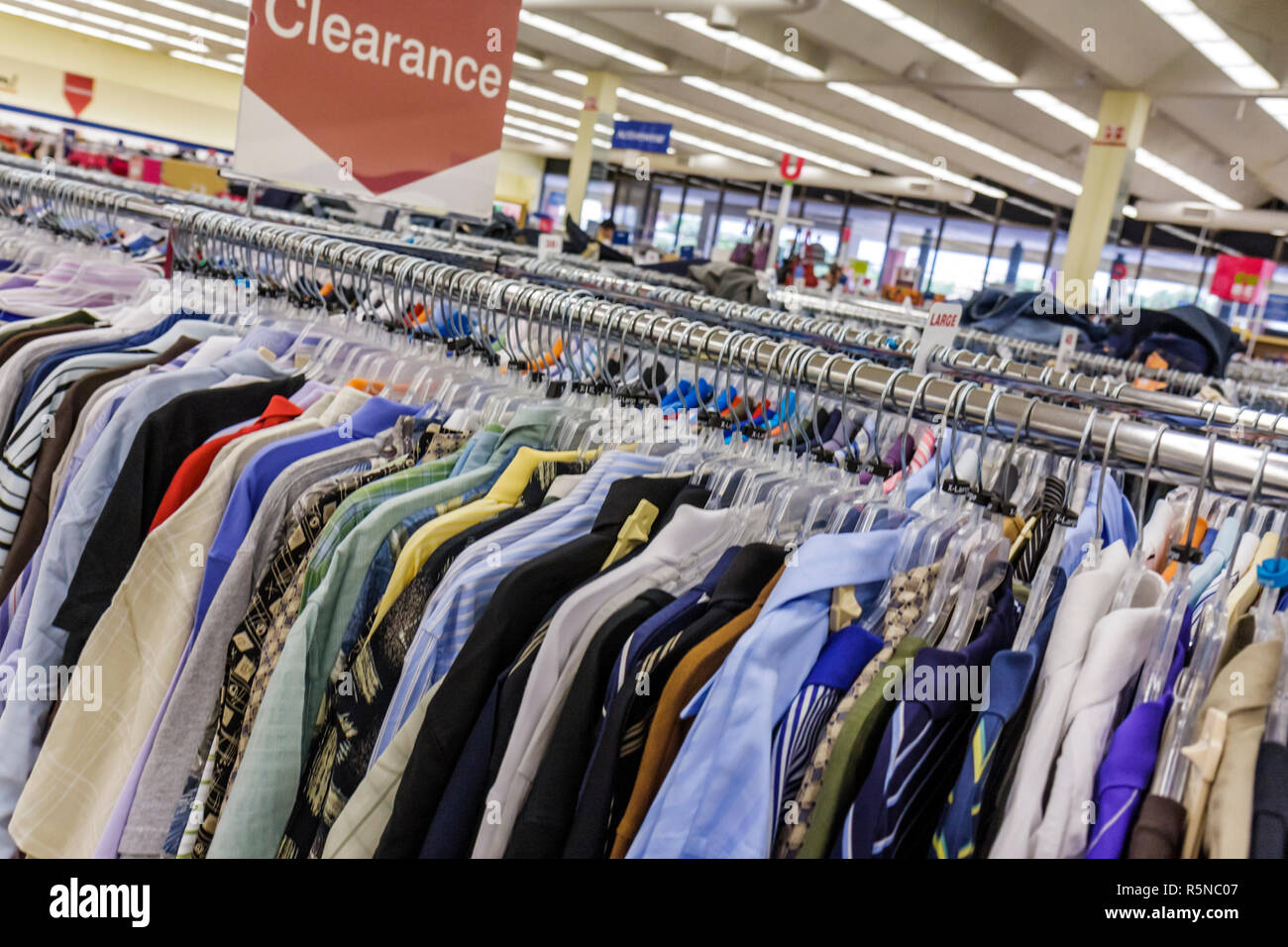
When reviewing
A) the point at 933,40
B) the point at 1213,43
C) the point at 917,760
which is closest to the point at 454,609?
the point at 917,760

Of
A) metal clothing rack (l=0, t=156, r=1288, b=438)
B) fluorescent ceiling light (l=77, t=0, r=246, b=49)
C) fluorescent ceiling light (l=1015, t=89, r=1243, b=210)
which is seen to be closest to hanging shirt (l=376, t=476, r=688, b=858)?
metal clothing rack (l=0, t=156, r=1288, b=438)

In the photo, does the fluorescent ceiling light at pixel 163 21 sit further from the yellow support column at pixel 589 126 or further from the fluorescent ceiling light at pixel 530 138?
the fluorescent ceiling light at pixel 530 138

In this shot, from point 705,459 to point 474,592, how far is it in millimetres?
428

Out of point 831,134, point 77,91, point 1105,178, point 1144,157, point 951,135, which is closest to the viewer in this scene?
point 1105,178

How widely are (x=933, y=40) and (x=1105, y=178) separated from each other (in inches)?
83.8

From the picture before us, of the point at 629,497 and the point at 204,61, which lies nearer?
the point at 629,497

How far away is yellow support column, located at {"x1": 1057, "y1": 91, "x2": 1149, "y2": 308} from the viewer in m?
9.00

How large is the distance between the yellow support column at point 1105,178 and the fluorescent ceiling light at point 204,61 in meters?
16.2

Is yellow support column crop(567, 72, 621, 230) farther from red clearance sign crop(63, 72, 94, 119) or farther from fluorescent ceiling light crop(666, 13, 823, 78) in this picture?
red clearance sign crop(63, 72, 94, 119)

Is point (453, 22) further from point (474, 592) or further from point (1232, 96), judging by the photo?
point (1232, 96)

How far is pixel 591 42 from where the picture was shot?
1109 centimetres

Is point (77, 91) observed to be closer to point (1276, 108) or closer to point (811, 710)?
point (1276, 108)

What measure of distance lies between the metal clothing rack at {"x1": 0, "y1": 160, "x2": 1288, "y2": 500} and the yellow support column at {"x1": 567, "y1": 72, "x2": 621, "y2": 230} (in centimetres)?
1068

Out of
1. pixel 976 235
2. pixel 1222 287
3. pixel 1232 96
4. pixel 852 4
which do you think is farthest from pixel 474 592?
pixel 976 235
